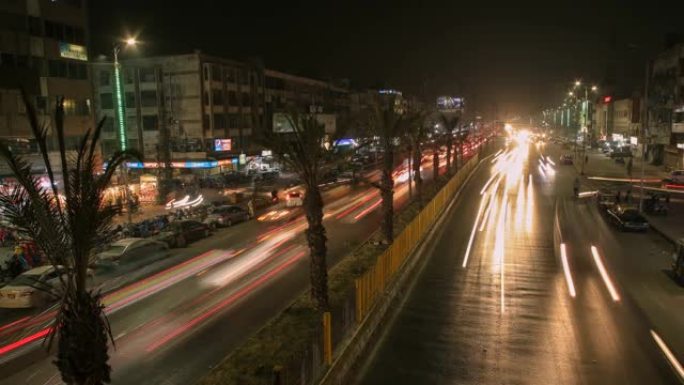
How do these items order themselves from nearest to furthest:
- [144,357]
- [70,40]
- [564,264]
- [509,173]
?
[144,357], [564,264], [70,40], [509,173]

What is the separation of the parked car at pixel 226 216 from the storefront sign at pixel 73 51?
60.9ft

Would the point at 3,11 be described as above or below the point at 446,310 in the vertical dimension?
above

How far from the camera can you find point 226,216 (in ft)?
106

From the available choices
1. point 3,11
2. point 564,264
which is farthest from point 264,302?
point 3,11

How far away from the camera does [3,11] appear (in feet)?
115

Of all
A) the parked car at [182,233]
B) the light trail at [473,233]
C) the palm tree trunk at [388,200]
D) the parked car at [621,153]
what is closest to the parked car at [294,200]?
A: the parked car at [182,233]

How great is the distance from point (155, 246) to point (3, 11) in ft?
76.0

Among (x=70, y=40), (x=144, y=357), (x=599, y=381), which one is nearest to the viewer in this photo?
(x=599, y=381)

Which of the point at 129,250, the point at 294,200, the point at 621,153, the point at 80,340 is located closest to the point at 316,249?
the point at 80,340

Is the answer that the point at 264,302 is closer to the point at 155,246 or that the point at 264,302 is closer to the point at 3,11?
the point at 155,246

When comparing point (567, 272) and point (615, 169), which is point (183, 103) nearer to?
point (567, 272)

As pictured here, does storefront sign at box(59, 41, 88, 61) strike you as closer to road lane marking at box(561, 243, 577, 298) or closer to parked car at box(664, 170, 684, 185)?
road lane marking at box(561, 243, 577, 298)

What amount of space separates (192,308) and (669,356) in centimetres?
1373

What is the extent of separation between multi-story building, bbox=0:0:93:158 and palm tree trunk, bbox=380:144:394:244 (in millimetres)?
21041
